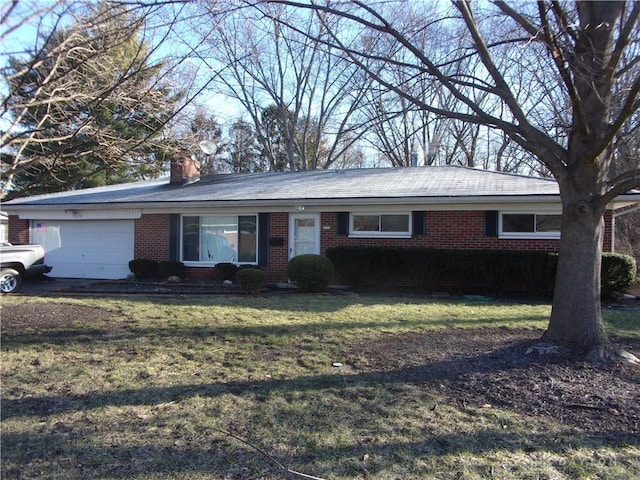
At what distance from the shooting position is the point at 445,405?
417 centimetres

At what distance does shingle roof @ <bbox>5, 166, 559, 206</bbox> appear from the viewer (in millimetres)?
12492

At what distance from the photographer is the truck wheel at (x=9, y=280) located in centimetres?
1188

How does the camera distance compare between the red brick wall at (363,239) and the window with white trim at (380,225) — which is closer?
the red brick wall at (363,239)

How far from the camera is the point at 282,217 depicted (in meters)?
13.9

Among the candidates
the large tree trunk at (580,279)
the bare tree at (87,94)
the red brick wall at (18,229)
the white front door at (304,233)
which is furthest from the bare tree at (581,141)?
the red brick wall at (18,229)

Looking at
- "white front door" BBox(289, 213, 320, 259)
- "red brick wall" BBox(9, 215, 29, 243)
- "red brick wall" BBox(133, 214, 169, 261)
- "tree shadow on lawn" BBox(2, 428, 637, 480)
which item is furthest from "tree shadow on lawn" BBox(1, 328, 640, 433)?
"red brick wall" BBox(9, 215, 29, 243)

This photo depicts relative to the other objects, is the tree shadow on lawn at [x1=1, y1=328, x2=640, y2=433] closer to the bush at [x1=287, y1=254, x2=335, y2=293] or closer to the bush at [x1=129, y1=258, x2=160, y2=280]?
the bush at [x1=287, y1=254, x2=335, y2=293]

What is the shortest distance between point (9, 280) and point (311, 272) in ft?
25.3

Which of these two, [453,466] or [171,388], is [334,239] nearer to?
[171,388]

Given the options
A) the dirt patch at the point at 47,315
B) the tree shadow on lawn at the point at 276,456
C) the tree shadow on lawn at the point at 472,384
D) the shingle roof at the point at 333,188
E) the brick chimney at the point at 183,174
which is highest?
the brick chimney at the point at 183,174

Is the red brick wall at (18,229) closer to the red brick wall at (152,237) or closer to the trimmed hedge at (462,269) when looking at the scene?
the red brick wall at (152,237)

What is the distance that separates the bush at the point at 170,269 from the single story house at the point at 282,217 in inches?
15.3

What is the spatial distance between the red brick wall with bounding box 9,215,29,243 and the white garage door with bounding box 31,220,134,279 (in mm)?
267

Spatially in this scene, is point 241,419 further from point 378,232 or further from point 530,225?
point 530,225
